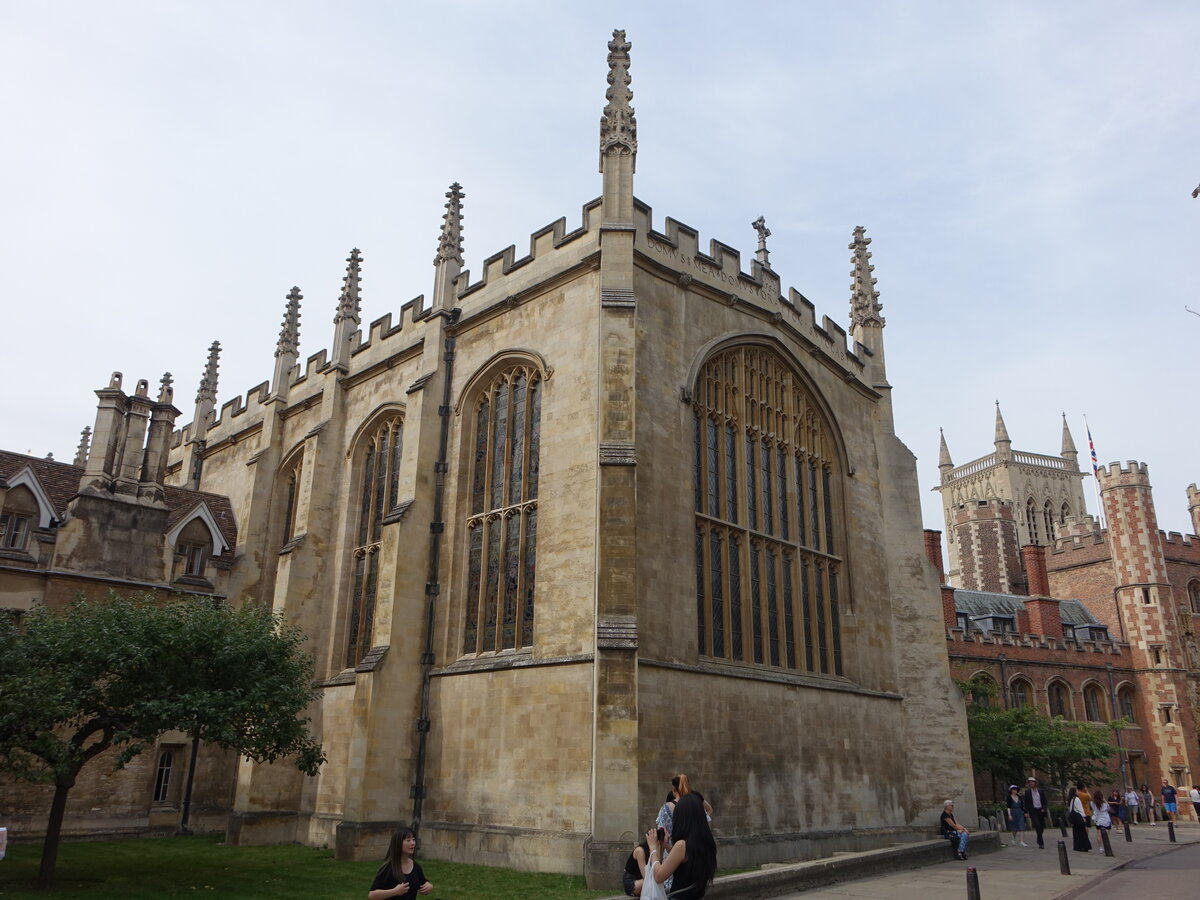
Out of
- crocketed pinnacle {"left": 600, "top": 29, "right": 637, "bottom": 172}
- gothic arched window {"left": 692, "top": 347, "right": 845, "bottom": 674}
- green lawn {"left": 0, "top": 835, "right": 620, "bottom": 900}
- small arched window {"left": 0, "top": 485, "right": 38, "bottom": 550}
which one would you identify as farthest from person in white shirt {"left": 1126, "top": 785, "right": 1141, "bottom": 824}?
small arched window {"left": 0, "top": 485, "right": 38, "bottom": 550}

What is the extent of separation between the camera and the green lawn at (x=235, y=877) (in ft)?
41.1

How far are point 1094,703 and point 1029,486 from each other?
118 ft

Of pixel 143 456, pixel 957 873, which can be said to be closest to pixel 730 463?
pixel 957 873

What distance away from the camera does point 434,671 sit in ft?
57.8

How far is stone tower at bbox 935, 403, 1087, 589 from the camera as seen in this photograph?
70375mm

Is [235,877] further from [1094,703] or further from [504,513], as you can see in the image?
[1094,703]

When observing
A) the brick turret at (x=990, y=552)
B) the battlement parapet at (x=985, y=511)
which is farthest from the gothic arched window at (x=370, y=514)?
the battlement parapet at (x=985, y=511)

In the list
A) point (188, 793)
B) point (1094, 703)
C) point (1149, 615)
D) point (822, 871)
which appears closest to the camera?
point (822, 871)

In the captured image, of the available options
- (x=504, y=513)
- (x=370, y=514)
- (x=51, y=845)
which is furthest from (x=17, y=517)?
(x=504, y=513)

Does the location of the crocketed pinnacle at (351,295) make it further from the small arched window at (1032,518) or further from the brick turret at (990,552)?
the small arched window at (1032,518)

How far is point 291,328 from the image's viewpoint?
2761cm

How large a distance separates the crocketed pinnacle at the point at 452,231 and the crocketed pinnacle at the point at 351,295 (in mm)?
4376

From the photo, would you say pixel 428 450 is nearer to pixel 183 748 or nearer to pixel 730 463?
pixel 730 463

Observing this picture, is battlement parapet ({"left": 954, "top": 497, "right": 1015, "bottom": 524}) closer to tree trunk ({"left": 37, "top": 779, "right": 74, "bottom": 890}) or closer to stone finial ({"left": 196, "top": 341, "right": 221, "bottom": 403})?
stone finial ({"left": 196, "top": 341, "right": 221, "bottom": 403})
